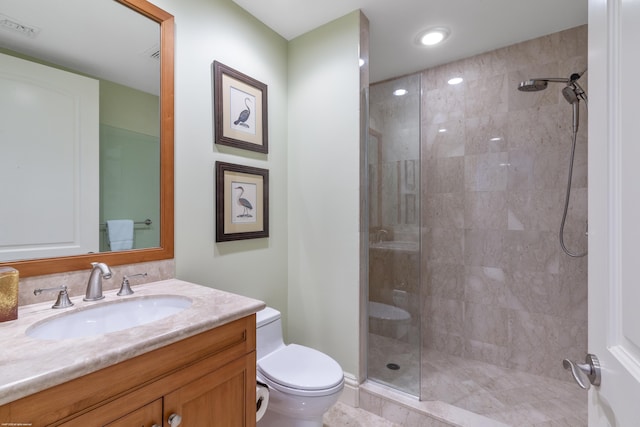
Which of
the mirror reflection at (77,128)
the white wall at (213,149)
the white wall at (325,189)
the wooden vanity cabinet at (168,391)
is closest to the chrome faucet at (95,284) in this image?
the mirror reflection at (77,128)

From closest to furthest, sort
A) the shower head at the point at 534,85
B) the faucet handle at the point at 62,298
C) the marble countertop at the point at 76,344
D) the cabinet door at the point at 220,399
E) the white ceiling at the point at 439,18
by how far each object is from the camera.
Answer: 1. the marble countertop at the point at 76,344
2. the cabinet door at the point at 220,399
3. the faucet handle at the point at 62,298
4. the white ceiling at the point at 439,18
5. the shower head at the point at 534,85

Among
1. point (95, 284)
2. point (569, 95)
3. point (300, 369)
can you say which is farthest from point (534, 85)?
point (95, 284)

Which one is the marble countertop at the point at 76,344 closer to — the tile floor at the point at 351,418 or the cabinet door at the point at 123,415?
the cabinet door at the point at 123,415

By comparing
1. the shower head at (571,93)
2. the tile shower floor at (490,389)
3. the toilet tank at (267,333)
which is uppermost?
the shower head at (571,93)

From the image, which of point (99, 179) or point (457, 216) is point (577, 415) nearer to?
point (457, 216)

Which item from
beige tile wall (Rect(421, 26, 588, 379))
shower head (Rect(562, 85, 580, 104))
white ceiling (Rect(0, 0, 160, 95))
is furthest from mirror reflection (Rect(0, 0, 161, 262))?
shower head (Rect(562, 85, 580, 104))

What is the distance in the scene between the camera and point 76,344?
0.74 meters

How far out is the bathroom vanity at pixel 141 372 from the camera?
625mm

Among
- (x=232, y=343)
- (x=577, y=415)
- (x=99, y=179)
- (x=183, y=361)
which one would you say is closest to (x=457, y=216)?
(x=577, y=415)

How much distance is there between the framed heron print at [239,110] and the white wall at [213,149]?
0.05m

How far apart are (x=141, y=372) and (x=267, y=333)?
888 millimetres

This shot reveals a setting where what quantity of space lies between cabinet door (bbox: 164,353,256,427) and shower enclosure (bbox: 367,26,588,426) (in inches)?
A: 42.9
